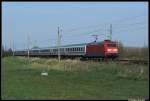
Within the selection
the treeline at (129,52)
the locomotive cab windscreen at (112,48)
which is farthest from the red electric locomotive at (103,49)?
the treeline at (129,52)

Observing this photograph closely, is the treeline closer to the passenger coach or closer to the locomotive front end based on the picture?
the passenger coach

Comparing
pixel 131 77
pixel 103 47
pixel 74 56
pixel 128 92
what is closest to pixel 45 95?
pixel 128 92

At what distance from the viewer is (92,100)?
12.9 metres

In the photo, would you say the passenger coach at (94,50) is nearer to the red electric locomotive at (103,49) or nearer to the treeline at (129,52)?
the red electric locomotive at (103,49)

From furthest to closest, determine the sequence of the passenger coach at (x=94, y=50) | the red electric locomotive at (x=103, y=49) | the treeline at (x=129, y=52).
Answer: the treeline at (x=129, y=52)
the passenger coach at (x=94, y=50)
the red electric locomotive at (x=103, y=49)

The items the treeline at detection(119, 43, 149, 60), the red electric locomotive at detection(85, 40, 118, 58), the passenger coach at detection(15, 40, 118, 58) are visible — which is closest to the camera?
the red electric locomotive at detection(85, 40, 118, 58)

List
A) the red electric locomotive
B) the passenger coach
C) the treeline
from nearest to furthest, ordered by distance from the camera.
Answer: the red electric locomotive, the passenger coach, the treeline

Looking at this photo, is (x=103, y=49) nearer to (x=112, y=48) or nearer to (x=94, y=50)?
(x=112, y=48)

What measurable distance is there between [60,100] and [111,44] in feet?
142

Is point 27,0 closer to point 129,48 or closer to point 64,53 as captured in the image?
point 64,53

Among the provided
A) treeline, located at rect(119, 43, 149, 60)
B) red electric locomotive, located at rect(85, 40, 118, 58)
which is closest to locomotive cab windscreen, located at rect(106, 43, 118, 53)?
red electric locomotive, located at rect(85, 40, 118, 58)

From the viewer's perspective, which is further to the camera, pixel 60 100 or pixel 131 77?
pixel 131 77

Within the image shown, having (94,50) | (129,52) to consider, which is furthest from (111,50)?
(129,52)

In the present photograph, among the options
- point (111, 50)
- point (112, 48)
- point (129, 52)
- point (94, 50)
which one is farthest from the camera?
point (129, 52)
